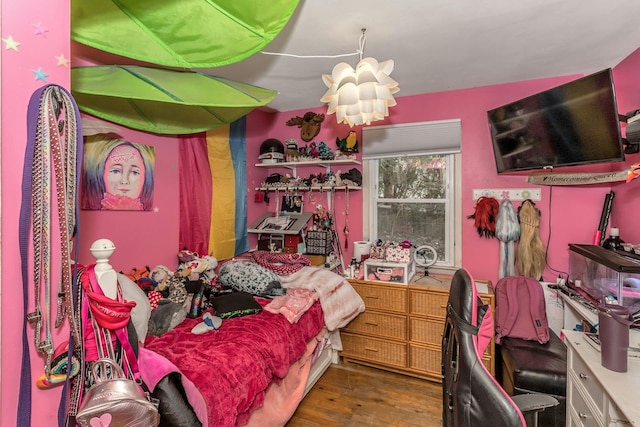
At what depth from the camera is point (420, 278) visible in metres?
2.85

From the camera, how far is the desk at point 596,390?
1.12 meters

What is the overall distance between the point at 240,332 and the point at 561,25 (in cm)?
264

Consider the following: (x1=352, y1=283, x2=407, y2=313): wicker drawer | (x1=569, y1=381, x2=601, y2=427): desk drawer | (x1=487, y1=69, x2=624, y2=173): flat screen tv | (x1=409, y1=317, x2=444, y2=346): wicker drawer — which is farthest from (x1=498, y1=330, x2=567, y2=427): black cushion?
(x1=487, y1=69, x2=624, y2=173): flat screen tv

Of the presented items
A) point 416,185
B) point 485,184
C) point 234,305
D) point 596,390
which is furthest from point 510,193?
point 234,305

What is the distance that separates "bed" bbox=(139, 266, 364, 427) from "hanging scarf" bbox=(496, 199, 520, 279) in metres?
1.42

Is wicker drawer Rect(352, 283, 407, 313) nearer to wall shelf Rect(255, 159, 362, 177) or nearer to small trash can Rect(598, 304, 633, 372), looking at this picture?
wall shelf Rect(255, 159, 362, 177)

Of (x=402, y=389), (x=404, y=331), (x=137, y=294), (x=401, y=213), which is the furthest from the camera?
(x=401, y=213)

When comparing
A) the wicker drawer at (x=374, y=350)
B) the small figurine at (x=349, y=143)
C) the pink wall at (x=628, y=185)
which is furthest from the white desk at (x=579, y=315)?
the small figurine at (x=349, y=143)

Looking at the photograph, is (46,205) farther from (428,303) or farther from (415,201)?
(415,201)

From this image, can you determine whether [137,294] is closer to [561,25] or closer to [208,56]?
[208,56]

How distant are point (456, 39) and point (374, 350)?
2.53 meters

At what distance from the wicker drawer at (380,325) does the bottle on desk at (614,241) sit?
5.19ft

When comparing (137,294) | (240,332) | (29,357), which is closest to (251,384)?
(240,332)

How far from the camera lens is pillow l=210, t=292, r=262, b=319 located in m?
2.00
